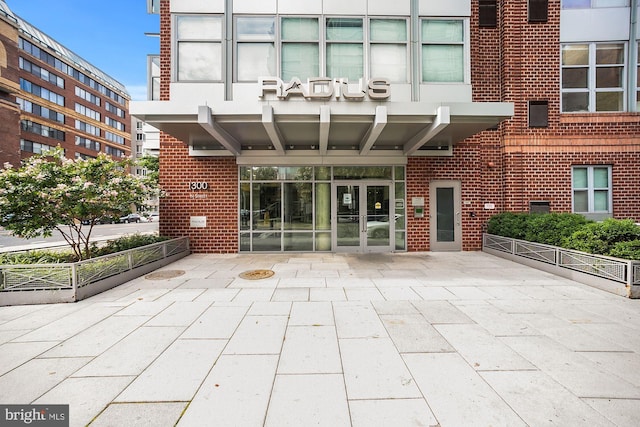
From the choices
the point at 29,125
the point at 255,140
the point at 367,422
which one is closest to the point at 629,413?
the point at 367,422

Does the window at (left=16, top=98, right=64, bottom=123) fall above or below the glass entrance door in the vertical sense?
above

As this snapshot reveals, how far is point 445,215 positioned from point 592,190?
17.3 ft

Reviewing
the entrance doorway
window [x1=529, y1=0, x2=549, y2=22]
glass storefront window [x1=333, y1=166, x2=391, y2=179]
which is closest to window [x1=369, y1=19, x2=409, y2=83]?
glass storefront window [x1=333, y1=166, x2=391, y2=179]

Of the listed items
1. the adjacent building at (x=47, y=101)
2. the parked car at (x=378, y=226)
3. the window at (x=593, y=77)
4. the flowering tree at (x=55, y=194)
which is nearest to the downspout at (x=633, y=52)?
the window at (x=593, y=77)

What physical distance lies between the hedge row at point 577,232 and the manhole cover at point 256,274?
23.9 ft

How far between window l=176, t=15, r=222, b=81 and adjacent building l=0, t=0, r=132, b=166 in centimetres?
1855

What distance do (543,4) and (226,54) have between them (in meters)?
11.2

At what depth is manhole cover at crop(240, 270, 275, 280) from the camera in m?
6.67

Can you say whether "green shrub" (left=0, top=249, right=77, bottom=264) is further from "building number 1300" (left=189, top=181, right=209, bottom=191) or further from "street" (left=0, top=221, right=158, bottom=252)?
"building number 1300" (left=189, top=181, right=209, bottom=191)

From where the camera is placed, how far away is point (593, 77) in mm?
9836

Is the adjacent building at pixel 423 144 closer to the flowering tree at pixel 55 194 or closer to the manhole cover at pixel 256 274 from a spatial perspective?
the manhole cover at pixel 256 274

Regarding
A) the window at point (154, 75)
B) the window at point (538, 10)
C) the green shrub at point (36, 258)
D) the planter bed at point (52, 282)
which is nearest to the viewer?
the planter bed at point (52, 282)

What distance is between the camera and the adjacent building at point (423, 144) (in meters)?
8.80

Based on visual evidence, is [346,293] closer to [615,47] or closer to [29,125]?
[615,47]
